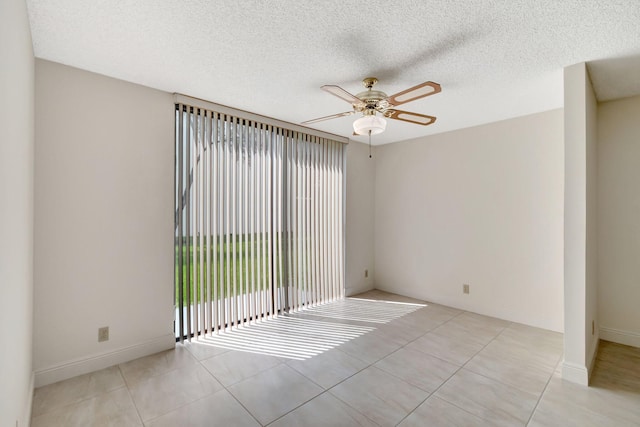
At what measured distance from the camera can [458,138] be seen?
4027 millimetres

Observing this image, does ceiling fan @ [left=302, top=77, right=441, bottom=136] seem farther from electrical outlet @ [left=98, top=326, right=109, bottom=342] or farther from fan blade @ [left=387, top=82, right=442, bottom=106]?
electrical outlet @ [left=98, top=326, right=109, bottom=342]

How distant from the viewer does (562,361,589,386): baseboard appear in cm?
225

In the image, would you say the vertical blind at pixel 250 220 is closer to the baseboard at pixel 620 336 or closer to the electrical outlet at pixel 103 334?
the electrical outlet at pixel 103 334

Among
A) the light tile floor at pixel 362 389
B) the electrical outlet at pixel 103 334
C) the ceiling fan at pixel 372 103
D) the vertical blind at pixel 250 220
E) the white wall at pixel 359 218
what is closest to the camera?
the light tile floor at pixel 362 389

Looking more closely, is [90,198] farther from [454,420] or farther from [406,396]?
[454,420]

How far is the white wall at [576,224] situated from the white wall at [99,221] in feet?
11.6

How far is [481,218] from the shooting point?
151 inches

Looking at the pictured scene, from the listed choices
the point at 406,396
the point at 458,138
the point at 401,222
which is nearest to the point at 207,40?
the point at 406,396

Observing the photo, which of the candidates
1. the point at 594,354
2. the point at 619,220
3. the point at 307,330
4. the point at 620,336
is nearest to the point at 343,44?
the point at 307,330

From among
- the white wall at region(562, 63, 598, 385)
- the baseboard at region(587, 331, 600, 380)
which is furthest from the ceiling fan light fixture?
the baseboard at region(587, 331, 600, 380)

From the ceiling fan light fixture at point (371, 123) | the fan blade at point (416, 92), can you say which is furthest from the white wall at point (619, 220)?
the ceiling fan light fixture at point (371, 123)

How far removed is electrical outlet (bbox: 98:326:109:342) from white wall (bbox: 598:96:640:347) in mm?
4934

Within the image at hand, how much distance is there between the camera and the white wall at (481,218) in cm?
332

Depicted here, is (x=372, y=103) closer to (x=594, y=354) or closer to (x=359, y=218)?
(x=359, y=218)
